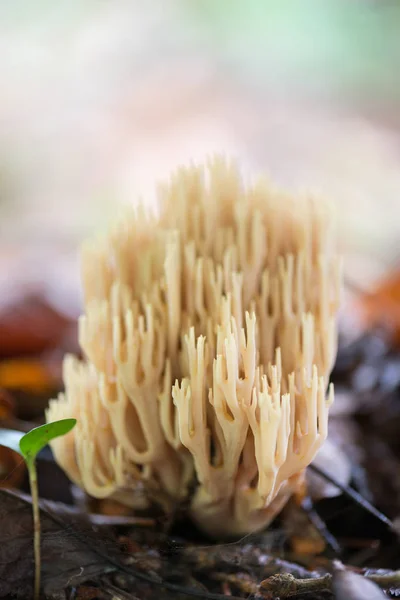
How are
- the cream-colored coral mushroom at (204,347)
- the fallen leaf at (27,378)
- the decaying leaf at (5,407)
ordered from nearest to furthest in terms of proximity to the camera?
1. the cream-colored coral mushroom at (204,347)
2. the decaying leaf at (5,407)
3. the fallen leaf at (27,378)

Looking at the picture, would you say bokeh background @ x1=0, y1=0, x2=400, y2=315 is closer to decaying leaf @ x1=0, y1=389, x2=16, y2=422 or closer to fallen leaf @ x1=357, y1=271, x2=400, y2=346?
fallen leaf @ x1=357, y1=271, x2=400, y2=346

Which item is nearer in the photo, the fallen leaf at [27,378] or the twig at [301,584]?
the twig at [301,584]

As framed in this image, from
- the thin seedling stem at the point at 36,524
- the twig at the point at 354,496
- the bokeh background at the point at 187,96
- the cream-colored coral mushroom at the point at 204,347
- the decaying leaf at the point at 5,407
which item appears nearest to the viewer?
the thin seedling stem at the point at 36,524

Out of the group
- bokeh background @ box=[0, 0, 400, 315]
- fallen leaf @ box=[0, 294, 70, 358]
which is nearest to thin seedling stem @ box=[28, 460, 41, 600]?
fallen leaf @ box=[0, 294, 70, 358]

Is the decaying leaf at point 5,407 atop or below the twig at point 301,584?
atop

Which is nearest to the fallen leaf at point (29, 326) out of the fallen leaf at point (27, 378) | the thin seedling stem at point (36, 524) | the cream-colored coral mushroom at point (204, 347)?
the fallen leaf at point (27, 378)

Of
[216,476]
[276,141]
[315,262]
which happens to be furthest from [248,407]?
[276,141]

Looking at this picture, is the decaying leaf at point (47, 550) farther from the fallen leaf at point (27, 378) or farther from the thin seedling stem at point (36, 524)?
the fallen leaf at point (27, 378)
